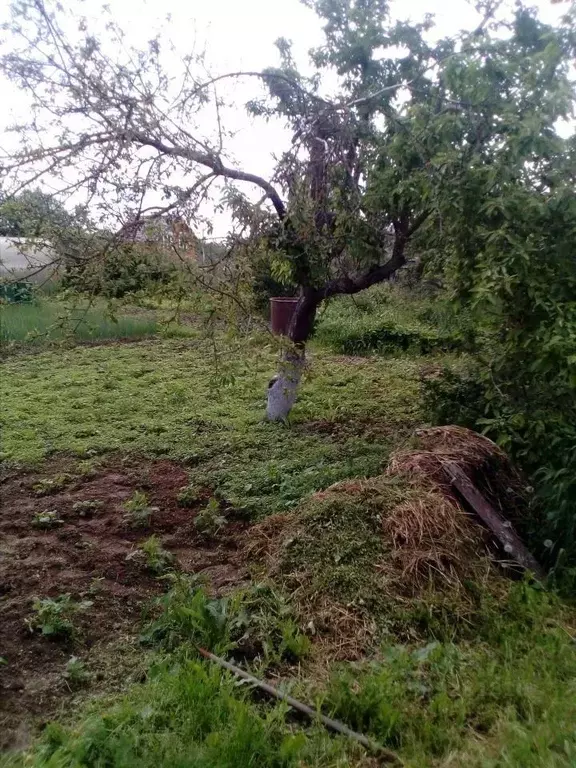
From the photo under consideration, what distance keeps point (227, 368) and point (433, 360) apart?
4.93 metres

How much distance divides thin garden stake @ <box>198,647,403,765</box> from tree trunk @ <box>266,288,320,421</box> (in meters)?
3.00

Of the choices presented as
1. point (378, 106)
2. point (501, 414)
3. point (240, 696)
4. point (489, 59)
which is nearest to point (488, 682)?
point (240, 696)

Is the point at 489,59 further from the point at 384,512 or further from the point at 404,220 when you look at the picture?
the point at 384,512

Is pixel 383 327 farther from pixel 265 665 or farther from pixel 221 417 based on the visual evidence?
pixel 265 665

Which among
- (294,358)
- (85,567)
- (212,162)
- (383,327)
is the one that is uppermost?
(212,162)

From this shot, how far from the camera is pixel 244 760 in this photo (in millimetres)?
2023

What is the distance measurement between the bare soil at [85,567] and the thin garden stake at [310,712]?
411 millimetres

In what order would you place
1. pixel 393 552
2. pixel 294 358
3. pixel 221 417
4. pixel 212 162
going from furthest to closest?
1. pixel 221 417
2. pixel 294 358
3. pixel 212 162
4. pixel 393 552

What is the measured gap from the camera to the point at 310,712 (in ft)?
7.45

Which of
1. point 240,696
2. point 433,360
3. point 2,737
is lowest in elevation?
point 2,737

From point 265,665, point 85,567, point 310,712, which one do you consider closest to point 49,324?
point 85,567

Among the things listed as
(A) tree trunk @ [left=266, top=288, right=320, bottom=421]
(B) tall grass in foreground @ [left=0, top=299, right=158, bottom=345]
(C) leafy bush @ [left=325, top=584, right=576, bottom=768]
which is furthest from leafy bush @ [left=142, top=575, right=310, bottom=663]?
(B) tall grass in foreground @ [left=0, top=299, right=158, bottom=345]

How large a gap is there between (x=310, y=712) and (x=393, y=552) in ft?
3.62

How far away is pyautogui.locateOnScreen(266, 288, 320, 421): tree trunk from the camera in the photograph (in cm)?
567
